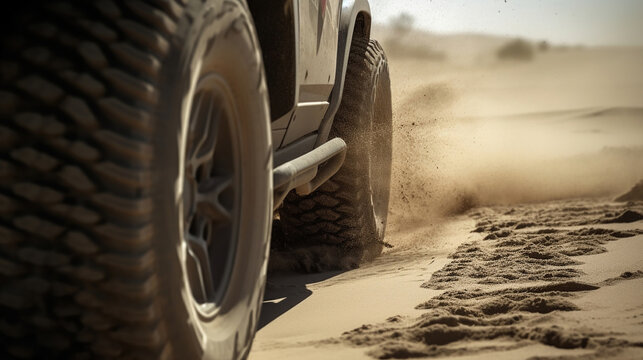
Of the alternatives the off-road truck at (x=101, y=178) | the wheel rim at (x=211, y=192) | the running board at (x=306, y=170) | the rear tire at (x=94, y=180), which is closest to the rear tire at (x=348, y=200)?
the running board at (x=306, y=170)

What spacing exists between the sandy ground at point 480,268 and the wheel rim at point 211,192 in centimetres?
50

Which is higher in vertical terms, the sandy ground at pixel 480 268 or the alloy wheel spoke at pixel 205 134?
the alloy wheel spoke at pixel 205 134

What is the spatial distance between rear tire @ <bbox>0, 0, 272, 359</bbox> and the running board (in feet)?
3.55

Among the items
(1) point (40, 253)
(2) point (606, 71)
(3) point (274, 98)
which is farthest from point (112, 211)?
(2) point (606, 71)

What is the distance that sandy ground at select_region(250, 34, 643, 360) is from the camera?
2455 millimetres

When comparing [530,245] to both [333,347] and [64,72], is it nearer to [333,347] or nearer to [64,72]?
[333,347]

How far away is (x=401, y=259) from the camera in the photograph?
14.5 feet

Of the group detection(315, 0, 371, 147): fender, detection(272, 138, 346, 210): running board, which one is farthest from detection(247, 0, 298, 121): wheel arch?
detection(315, 0, 371, 147): fender

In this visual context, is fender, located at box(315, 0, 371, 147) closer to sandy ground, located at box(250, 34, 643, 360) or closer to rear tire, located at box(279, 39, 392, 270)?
rear tire, located at box(279, 39, 392, 270)

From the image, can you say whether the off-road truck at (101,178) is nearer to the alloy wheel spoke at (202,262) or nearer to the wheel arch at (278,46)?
the alloy wheel spoke at (202,262)

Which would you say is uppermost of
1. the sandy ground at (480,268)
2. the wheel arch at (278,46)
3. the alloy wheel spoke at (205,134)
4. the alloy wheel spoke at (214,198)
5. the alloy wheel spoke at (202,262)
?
the wheel arch at (278,46)

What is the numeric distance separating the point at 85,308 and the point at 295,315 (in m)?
1.67

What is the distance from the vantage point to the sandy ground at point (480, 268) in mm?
2455

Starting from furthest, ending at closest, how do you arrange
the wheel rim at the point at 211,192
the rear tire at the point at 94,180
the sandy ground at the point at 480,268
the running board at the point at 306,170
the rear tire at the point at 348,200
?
the rear tire at the point at 348,200 < the running board at the point at 306,170 < the sandy ground at the point at 480,268 < the wheel rim at the point at 211,192 < the rear tire at the point at 94,180
